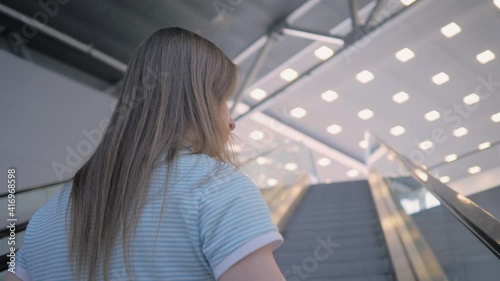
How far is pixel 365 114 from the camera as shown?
17.5m

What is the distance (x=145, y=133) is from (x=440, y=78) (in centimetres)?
1534

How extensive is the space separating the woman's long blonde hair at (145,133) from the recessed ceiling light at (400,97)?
15.6m

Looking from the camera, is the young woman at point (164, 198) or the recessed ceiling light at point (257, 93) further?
the recessed ceiling light at point (257, 93)

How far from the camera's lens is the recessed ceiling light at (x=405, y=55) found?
14.2 m

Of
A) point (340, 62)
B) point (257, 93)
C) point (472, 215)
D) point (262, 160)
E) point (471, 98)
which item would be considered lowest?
point (472, 215)

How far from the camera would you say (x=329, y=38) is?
420 inches

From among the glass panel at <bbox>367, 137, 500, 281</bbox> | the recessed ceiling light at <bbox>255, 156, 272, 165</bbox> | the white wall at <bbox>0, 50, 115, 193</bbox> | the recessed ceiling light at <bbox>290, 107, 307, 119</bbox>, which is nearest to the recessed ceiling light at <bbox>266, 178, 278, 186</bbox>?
the recessed ceiling light at <bbox>255, 156, 272, 165</bbox>

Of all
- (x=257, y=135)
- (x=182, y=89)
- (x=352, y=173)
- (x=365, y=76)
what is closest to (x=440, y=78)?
(x=365, y=76)

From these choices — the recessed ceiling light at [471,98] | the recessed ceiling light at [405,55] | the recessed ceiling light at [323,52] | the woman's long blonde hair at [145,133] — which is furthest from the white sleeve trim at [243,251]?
the recessed ceiling light at [471,98]

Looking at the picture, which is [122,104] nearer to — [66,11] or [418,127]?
[66,11]

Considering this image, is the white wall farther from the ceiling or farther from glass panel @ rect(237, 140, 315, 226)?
glass panel @ rect(237, 140, 315, 226)

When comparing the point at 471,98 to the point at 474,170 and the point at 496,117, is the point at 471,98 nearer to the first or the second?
the point at 496,117

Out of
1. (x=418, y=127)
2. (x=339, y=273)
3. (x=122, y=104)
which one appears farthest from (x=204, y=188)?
(x=418, y=127)

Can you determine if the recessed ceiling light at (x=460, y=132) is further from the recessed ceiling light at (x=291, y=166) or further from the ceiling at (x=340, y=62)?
the recessed ceiling light at (x=291, y=166)
